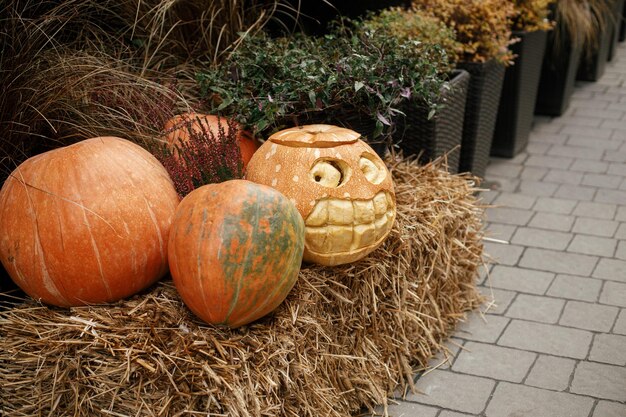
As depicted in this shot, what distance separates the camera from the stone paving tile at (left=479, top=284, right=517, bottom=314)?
3.68 m

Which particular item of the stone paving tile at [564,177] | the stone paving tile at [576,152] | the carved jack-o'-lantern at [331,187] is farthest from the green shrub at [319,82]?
the stone paving tile at [576,152]

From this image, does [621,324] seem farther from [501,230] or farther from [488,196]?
[488,196]

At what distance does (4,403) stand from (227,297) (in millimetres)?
795

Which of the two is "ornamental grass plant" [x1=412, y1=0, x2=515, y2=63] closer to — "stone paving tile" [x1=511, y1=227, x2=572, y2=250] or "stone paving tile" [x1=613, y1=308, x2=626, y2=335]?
"stone paving tile" [x1=511, y1=227, x2=572, y2=250]

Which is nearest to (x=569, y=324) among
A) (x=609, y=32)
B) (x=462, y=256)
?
(x=462, y=256)

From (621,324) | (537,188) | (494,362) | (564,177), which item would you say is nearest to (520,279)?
(621,324)

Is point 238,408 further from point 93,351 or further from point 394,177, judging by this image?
point 394,177

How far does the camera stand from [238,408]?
2246 millimetres

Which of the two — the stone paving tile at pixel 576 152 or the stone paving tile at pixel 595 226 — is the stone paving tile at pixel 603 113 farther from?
the stone paving tile at pixel 595 226

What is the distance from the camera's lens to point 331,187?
2.69 metres

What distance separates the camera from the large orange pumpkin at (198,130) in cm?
297

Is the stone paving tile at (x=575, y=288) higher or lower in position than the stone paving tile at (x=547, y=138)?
higher

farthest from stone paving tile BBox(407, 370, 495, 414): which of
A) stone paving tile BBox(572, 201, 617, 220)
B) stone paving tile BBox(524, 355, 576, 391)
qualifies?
stone paving tile BBox(572, 201, 617, 220)

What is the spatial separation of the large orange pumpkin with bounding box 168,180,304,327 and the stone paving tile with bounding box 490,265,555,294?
5.90 ft
